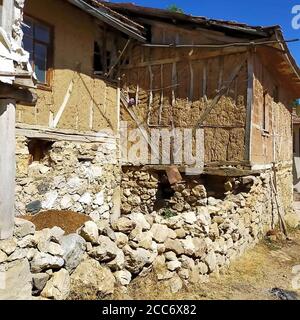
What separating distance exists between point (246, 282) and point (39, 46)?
6.18 m

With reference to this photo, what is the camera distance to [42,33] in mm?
7645

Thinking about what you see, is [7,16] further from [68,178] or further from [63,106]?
[68,178]

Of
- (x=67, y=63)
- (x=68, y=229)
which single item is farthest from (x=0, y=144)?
(x=67, y=63)

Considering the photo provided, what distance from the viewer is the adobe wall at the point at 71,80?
25.0 ft

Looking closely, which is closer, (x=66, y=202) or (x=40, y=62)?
(x=40, y=62)

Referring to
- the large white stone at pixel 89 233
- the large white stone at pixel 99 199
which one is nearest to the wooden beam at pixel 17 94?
the large white stone at pixel 89 233

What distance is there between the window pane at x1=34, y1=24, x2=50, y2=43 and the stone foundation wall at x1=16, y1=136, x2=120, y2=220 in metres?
2.19

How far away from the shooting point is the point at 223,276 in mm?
6500

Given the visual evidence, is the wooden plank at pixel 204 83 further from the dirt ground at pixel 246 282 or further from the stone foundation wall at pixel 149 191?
the dirt ground at pixel 246 282

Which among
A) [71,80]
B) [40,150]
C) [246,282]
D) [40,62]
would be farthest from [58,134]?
[246,282]

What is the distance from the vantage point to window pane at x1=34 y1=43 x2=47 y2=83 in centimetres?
755

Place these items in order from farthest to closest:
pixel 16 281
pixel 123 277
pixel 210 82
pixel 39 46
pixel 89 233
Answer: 1. pixel 210 82
2. pixel 39 46
3. pixel 123 277
4. pixel 89 233
5. pixel 16 281

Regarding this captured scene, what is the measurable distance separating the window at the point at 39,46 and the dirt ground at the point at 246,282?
4871mm
